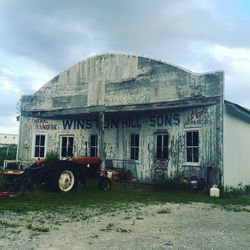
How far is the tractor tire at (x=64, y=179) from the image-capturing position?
12.5 metres

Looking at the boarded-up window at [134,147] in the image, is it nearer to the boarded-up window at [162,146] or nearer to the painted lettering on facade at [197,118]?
the boarded-up window at [162,146]

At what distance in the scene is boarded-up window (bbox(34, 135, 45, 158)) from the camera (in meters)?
21.1

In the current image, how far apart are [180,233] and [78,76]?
44.1 feet

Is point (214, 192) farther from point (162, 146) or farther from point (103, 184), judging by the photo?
point (103, 184)

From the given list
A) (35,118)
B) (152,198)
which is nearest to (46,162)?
(152,198)

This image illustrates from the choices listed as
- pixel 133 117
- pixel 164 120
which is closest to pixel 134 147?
pixel 133 117

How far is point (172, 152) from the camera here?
16.8m

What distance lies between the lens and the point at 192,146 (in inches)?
639

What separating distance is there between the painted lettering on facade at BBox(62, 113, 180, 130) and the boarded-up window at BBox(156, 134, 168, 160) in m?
0.53

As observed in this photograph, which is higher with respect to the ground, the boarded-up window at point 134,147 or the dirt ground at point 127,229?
the boarded-up window at point 134,147

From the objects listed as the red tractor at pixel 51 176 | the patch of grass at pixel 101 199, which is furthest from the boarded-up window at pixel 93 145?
the red tractor at pixel 51 176

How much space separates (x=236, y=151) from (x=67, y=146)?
8.55m

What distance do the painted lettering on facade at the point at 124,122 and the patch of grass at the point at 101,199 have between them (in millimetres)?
3256

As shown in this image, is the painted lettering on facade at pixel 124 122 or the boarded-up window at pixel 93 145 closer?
the painted lettering on facade at pixel 124 122
